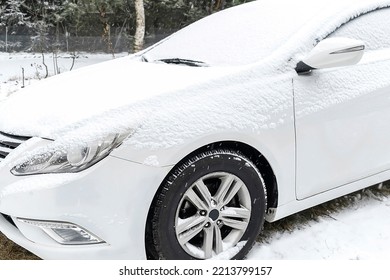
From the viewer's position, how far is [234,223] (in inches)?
80.7

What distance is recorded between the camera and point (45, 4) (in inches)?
655

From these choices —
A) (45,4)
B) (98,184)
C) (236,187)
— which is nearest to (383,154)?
(236,187)

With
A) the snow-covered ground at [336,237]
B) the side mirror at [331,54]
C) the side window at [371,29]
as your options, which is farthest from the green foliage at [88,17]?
the side mirror at [331,54]

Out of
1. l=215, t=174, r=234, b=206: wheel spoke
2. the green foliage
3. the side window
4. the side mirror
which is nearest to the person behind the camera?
l=215, t=174, r=234, b=206: wheel spoke

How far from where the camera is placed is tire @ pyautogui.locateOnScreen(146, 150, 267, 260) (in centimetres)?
182

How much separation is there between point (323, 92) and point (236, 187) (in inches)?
28.4

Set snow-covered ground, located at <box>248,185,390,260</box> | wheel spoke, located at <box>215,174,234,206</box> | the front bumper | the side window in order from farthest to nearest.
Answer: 1. the side window
2. snow-covered ground, located at <box>248,185,390,260</box>
3. wheel spoke, located at <box>215,174,234,206</box>
4. the front bumper

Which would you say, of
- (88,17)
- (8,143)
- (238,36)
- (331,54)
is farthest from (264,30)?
(88,17)

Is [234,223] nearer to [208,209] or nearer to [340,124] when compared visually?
[208,209]

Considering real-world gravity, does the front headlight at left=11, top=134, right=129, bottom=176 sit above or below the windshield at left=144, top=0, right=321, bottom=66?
below

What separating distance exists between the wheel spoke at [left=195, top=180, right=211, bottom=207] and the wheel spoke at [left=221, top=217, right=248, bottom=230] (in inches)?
5.6

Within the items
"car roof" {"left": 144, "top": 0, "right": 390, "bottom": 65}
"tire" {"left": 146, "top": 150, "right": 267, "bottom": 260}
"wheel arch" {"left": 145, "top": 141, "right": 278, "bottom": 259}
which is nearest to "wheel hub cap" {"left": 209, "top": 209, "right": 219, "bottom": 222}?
"tire" {"left": 146, "top": 150, "right": 267, "bottom": 260}

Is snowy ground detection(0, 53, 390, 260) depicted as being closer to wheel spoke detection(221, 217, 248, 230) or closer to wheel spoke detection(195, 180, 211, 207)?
wheel spoke detection(221, 217, 248, 230)

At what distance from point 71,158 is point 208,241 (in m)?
0.77
